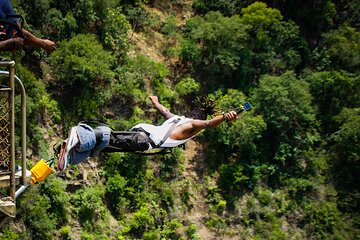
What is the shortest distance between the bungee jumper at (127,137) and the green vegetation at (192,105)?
8.08 meters

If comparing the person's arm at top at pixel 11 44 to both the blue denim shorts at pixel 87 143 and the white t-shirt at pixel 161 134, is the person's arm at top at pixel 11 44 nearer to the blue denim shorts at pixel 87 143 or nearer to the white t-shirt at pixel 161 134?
the blue denim shorts at pixel 87 143

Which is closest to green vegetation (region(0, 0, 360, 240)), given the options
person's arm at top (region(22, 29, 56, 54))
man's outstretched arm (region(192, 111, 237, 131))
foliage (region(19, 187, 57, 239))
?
foliage (region(19, 187, 57, 239))

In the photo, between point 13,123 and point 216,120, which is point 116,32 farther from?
point 13,123

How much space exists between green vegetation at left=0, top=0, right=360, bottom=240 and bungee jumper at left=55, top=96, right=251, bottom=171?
8.08 meters

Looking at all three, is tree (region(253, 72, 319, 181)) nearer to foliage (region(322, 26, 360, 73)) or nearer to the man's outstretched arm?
foliage (region(322, 26, 360, 73))

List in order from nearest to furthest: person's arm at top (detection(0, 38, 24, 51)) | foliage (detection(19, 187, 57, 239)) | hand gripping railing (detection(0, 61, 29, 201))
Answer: hand gripping railing (detection(0, 61, 29, 201)) < person's arm at top (detection(0, 38, 24, 51)) < foliage (detection(19, 187, 57, 239))

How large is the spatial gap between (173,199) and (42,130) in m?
4.50

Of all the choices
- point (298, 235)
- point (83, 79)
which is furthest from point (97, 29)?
point (298, 235)

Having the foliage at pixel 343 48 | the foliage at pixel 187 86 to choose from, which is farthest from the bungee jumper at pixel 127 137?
the foliage at pixel 343 48

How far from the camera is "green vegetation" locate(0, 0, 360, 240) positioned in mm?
14922

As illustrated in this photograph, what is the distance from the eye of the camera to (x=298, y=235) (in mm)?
17969

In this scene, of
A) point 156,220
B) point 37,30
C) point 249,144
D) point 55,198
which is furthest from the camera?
point 249,144

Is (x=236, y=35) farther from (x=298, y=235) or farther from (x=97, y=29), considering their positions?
(x=298, y=235)

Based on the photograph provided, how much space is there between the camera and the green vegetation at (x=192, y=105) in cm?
1492
